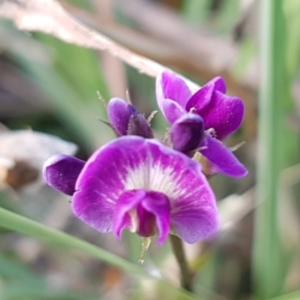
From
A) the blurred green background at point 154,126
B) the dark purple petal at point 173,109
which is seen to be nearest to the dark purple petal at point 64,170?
the dark purple petal at point 173,109

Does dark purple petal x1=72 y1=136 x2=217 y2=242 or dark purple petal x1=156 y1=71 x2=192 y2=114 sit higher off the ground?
dark purple petal x1=156 y1=71 x2=192 y2=114

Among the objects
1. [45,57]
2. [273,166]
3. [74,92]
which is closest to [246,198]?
[273,166]

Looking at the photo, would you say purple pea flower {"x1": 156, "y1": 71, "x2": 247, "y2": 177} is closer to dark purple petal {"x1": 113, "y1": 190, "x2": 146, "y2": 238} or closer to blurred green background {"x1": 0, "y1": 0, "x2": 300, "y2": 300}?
dark purple petal {"x1": 113, "y1": 190, "x2": 146, "y2": 238}

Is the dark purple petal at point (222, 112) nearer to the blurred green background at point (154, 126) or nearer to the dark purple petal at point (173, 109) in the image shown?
the dark purple petal at point (173, 109)

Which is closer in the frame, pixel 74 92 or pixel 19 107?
pixel 74 92

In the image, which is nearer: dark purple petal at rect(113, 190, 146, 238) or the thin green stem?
dark purple petal at rect(113, 190, 146, 238)

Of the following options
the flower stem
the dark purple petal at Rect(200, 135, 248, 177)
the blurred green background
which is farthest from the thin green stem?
the dark purple petal at Rect(200, 135, 248, 177)

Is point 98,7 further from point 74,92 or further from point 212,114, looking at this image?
point 212,114
